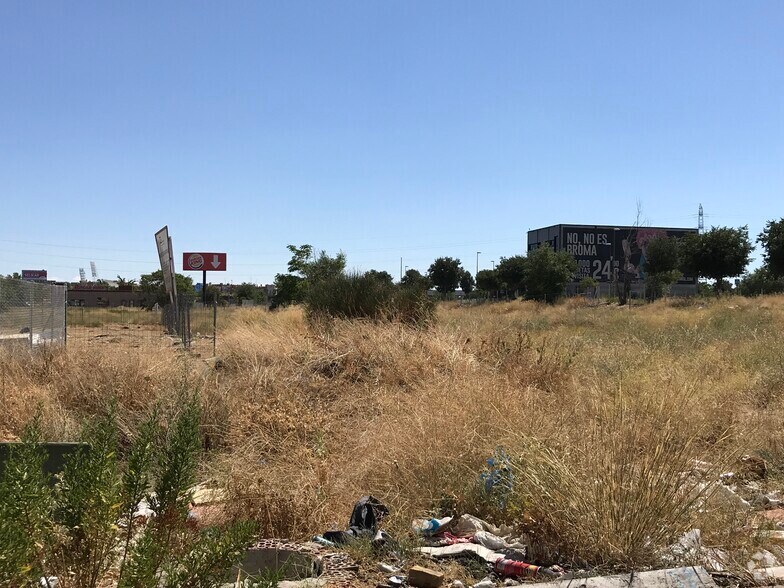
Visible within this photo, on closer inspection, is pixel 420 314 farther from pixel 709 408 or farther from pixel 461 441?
pixel 461 441

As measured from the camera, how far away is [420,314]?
47.4ft

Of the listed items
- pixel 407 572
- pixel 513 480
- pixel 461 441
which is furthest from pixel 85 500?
Answer: pixel 461 441

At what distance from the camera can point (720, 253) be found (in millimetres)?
50344

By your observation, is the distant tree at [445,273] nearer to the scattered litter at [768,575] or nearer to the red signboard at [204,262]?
the red signboard at [204,262]

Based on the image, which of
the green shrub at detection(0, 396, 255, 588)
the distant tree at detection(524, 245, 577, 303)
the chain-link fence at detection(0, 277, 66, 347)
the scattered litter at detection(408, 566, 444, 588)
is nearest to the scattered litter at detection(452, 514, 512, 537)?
the scattered litter at detection(408, 566, 444, 588)

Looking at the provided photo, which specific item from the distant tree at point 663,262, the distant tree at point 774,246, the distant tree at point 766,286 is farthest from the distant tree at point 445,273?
the distant tree at point 774,246

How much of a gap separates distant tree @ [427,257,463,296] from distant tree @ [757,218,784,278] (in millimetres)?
53539

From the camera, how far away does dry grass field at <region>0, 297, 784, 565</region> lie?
4.41 metres

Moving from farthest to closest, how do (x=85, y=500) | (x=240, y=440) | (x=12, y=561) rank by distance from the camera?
(x=240, y=440)
(x=85, y=500)
(x=12, y=561)

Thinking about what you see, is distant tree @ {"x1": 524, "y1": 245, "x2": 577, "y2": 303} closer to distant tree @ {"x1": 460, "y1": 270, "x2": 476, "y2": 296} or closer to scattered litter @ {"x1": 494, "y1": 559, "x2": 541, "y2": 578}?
distant tree @ {"x1": 460, "y1": 270, "x2": 476, "y2": 296}

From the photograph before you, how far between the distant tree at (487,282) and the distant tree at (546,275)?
27.5 metres

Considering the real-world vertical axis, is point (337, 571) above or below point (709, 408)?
below

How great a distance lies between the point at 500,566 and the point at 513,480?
874 mm

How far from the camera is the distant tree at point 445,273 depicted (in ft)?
314
